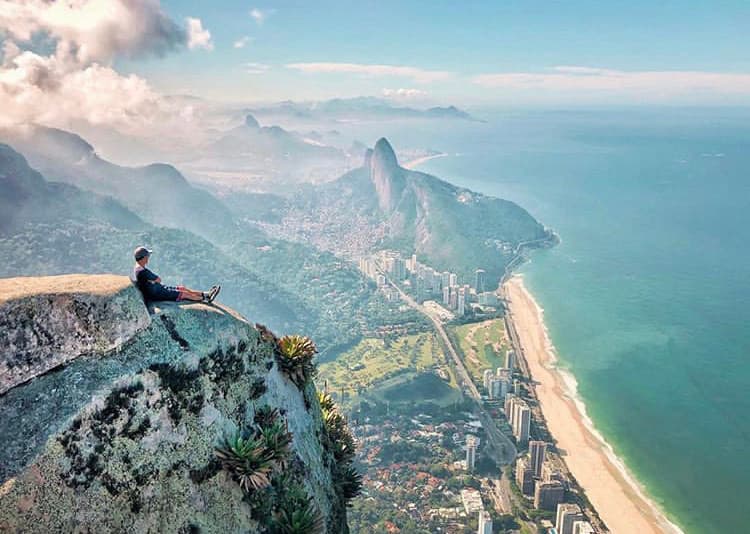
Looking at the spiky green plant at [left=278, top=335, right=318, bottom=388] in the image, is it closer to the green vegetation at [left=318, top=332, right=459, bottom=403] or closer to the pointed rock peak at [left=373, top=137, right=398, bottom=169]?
the green vegetation at [left=318, top=332, right=459, bottom=403]

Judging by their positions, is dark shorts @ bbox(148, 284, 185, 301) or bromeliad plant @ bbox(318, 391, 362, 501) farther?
bromeliad plant @ bbox(318, 391, 362, 501)

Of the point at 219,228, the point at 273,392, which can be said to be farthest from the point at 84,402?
the point at 219,228

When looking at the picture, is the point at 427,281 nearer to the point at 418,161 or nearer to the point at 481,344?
the point at 481,344

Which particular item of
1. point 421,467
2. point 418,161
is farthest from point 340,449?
point 418,161

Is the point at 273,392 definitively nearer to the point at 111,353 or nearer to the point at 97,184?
the point at 111,353

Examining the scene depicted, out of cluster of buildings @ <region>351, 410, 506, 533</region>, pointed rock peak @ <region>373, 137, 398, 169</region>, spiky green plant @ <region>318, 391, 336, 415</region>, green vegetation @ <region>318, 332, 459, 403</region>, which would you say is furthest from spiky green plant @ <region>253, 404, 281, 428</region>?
pointed rock peak @ <region>373, 137, 398, 169</region>

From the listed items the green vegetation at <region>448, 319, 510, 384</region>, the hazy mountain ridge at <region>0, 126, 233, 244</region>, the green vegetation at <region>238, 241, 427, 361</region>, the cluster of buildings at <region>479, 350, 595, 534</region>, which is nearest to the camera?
the cluster of buildings at <region>479, 350, 595, 534</region>
